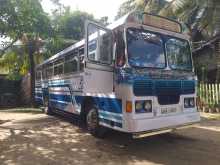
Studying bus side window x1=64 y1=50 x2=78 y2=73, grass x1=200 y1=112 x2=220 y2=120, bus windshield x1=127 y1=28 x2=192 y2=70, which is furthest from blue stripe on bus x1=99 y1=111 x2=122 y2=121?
grass x1=200 y1=112 x2=220 y2=120

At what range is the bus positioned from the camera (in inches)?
260

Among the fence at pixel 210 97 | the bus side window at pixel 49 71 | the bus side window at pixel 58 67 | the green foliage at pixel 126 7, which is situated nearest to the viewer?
the bus side window at pixel 58 67

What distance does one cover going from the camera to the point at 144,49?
698 centimetres

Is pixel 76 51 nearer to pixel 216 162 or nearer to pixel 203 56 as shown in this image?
pixel 216 162

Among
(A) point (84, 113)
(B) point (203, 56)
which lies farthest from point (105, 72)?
(B) point (203, 56)

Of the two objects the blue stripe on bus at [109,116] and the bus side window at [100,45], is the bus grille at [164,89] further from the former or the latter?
the bus side window at [100,45]

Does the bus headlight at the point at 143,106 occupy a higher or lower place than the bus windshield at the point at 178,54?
lower

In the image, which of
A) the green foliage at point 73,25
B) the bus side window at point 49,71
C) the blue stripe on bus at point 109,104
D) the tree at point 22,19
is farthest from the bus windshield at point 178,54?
the green foliage at point 73,25

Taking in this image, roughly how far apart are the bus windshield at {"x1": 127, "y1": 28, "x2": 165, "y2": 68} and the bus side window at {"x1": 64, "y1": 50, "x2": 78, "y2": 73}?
3.54m

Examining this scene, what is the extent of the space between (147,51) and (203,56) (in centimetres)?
1294

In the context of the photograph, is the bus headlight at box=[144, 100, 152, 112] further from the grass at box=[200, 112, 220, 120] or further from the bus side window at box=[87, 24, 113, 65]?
the grass at box=[200, 112, 220, 120]

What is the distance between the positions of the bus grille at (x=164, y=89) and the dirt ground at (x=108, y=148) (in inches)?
48.8

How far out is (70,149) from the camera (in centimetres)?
741

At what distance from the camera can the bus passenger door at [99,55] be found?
6879 millimetres
